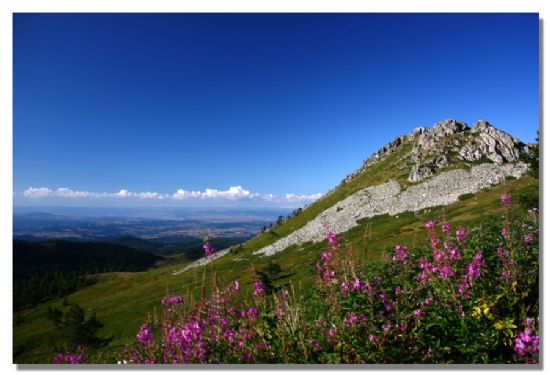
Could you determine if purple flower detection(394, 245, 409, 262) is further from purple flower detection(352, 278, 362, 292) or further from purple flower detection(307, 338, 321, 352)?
purple flower detection(307, 338, 321, 352)

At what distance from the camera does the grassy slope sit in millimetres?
7553

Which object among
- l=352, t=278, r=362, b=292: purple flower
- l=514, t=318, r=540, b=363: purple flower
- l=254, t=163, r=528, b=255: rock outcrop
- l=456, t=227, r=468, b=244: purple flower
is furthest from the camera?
l=254, t=163, r=528, b=255: rock outcrop

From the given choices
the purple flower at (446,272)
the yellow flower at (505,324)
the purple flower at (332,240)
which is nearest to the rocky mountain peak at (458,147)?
the yellow flower at (505,324)

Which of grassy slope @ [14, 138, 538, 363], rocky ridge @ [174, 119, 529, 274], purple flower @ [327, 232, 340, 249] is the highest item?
rocky ridge @ [174, 119, 529, 274]

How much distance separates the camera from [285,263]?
54.3 metres

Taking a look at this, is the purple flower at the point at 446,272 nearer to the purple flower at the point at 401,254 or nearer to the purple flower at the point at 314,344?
the purple flower at the point at 401,254

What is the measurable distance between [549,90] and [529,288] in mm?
4036

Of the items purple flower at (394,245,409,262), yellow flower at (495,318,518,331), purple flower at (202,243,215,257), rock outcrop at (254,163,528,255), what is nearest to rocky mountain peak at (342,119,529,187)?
rock outcrop at (254,163,528,255)

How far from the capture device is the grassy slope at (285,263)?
755 cm

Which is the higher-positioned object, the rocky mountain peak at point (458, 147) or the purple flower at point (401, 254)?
the rocky mountain peak at point (458, 147)

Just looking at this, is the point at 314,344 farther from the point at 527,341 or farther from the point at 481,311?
the point at 527,341

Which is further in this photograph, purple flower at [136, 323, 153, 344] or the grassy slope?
the grassy slope
